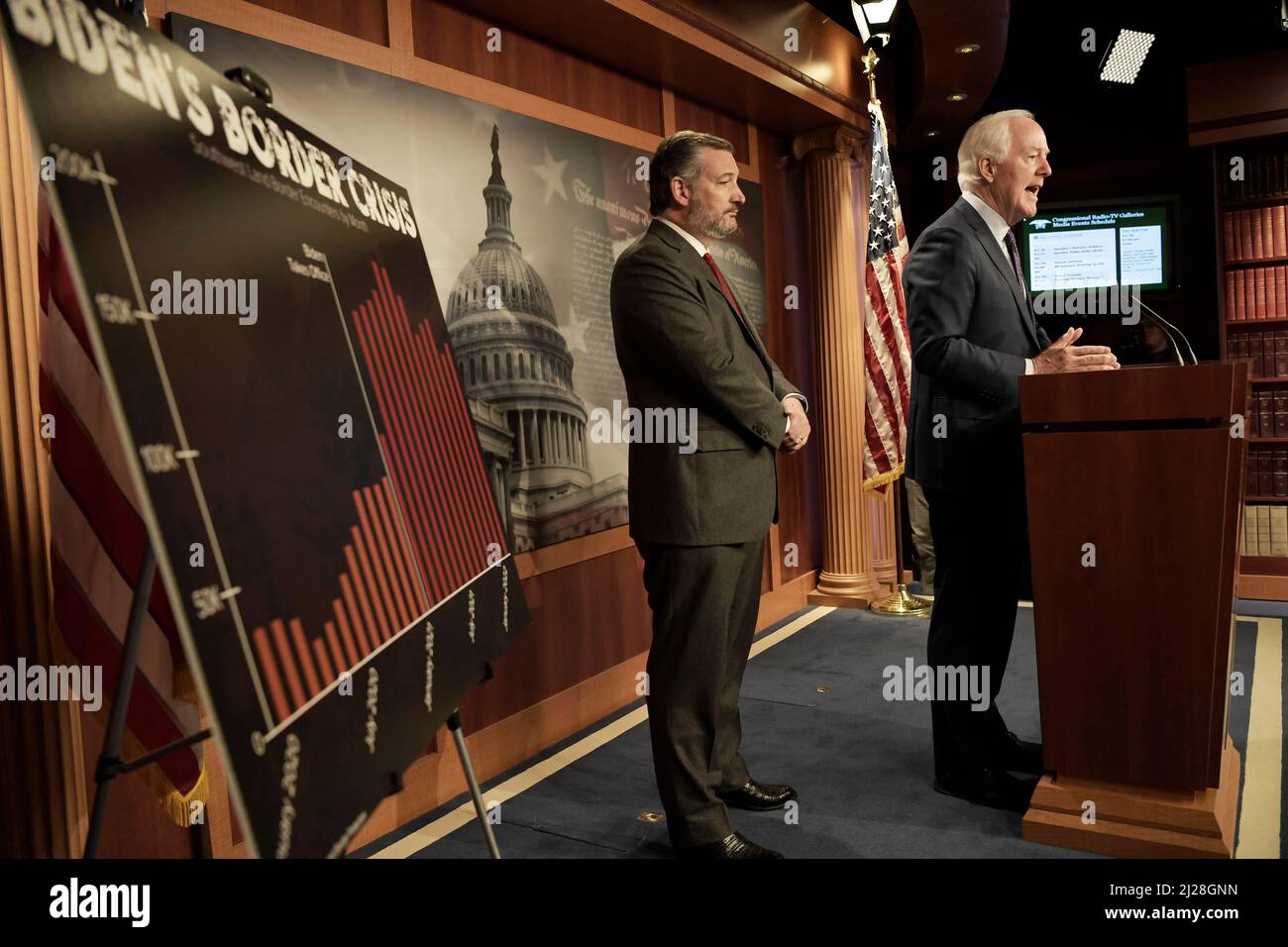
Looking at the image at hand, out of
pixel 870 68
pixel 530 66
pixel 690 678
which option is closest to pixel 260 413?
pixel 690 678

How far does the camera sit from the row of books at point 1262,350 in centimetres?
481

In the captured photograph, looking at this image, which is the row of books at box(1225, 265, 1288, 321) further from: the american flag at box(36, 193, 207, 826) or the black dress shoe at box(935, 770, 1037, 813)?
the american flag at box(36, 193, 207, 826)

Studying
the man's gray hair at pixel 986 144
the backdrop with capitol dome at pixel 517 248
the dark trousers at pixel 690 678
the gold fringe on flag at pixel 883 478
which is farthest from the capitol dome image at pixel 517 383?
the gold fringe on flag at pixel 883 478

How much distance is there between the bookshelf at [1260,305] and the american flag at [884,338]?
1903 mm

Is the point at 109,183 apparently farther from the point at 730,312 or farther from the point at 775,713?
the point at 775,713

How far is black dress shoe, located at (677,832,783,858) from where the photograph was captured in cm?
191

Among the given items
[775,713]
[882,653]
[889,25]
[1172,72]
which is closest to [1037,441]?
[775,713]

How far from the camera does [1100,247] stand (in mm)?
5172

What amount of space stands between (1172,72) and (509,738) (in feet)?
17.3

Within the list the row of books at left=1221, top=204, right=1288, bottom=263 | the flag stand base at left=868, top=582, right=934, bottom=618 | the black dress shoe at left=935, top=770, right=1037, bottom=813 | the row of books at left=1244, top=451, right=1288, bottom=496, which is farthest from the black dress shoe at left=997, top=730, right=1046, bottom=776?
the row of books at left=1221, top=204, right=1288, bottom=263

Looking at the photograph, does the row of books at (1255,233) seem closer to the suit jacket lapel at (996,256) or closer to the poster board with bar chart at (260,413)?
the suit jacket lapel at (996,256)

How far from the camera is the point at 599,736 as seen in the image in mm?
2924

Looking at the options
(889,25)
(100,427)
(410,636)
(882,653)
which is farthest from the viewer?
(889,25)

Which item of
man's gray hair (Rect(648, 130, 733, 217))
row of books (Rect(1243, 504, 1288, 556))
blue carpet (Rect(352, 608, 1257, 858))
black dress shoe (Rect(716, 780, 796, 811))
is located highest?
man's gray hair (Rect(648, 130, 733, 217))
